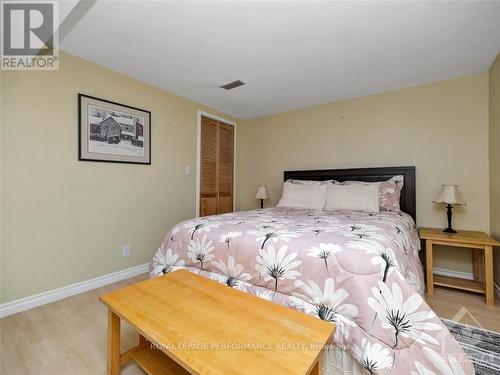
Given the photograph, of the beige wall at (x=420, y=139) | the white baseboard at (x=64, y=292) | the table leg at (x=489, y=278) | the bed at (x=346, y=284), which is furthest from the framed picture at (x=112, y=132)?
the table leg at (x=489, y=278)

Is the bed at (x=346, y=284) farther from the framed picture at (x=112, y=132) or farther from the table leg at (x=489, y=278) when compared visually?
the framed picture at (x=112, y=132)

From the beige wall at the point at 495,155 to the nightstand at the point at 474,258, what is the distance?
10 centimetres

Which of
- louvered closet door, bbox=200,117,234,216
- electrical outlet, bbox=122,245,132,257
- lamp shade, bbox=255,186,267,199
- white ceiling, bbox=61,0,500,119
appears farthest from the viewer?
lamp shade, bbox=255,186,267,199

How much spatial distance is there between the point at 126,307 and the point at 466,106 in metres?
3.54

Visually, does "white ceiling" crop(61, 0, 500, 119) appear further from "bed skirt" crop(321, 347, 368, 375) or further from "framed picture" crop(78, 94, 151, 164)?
"bed skirt" crop(321, 347, 368, 375)

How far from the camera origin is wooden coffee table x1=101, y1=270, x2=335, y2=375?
2.59 feet

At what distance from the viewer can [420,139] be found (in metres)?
2.74

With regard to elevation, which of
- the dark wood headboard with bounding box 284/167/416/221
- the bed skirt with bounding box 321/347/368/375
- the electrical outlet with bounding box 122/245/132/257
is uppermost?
the dark wood headboard with bounding box 284/167/416/221

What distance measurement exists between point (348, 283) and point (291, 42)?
6.14 ft

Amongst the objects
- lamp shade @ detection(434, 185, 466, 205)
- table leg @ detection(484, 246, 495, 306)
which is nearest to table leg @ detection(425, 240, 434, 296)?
table leg @ detection(484, 246, 495, 306)

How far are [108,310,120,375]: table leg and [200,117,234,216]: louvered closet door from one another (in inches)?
92.6

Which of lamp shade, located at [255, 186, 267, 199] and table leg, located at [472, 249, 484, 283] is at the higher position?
lamp shade, located at [255, 186, 267, 199]

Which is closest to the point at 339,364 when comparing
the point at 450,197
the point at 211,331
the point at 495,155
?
the point at 211,331

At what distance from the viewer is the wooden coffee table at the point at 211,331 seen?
2.59ft
